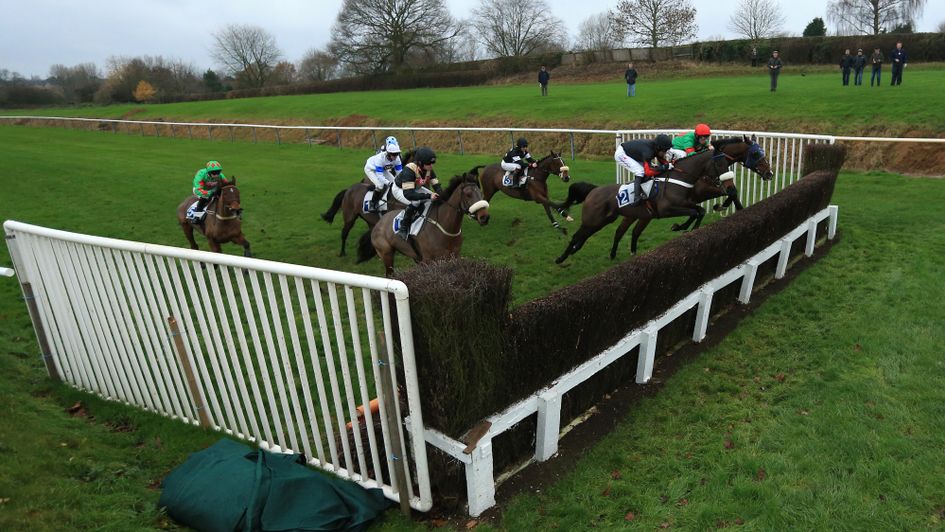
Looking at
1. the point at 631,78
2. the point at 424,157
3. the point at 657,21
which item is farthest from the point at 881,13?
the point at 424,157

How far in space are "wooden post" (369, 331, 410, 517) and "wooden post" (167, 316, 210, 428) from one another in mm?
1573

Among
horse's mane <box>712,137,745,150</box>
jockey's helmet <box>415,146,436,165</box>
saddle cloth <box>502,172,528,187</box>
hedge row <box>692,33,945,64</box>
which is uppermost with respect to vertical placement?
hedge row <box>692,33,945,64</box>

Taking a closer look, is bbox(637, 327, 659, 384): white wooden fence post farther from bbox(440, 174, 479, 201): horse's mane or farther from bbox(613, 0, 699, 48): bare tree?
bbox(613, 0, 699, 48): bare tree

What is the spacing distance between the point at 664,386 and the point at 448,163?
13253 mm

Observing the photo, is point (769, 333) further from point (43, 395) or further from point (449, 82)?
point (449, 82)

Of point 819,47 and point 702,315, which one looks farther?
point 819,47

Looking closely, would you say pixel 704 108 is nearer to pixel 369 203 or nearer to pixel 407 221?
pixel 369 203

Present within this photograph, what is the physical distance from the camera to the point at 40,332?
4.77 m

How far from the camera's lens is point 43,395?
4.70 metres

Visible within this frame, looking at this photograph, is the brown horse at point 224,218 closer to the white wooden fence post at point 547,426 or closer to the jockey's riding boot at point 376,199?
the jockey's riding boot at point 376,199

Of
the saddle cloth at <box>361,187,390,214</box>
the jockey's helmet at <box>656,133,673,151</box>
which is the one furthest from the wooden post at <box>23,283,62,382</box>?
the jockey's helmet at <box>656,133,673,151</box>

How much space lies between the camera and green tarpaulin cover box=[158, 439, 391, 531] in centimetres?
296

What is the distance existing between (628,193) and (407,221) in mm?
3019

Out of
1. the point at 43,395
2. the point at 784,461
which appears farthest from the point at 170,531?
the point at 784,461
